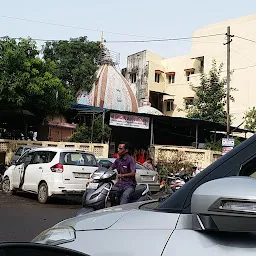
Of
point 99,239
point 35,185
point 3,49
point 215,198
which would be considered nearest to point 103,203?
point 99,239

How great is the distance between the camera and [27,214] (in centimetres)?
933

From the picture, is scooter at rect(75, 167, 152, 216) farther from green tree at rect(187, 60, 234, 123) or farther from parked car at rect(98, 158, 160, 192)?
green tree at rect(187, 60, 234, 123)

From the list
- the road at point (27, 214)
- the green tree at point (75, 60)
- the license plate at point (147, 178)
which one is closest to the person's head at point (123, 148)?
the road at point (27, 214)

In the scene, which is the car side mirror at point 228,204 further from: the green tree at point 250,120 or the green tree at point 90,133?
the green tree at point 250,120

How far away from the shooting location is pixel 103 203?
21.6ft

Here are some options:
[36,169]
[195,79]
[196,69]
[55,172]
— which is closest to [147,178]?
[55,172]

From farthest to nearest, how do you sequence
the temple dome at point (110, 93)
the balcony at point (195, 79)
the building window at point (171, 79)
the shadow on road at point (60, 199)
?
1. the building window at point (171, 79)
2. the balcony at point (195, 79)
3. the temple dome at point (110, 93)
4. the shadow on road at point (60, 199)

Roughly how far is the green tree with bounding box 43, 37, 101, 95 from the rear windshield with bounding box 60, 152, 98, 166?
23528 mm

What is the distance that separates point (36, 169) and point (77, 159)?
1.19 meters

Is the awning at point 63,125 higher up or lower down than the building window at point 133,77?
lower down

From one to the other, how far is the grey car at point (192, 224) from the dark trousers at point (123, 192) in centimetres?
517

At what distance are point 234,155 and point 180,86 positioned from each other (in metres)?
41.9

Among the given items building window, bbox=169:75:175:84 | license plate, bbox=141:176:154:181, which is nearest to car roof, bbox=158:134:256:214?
license plate, bbox=141:176:154:181

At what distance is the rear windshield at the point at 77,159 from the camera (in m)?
11.6
